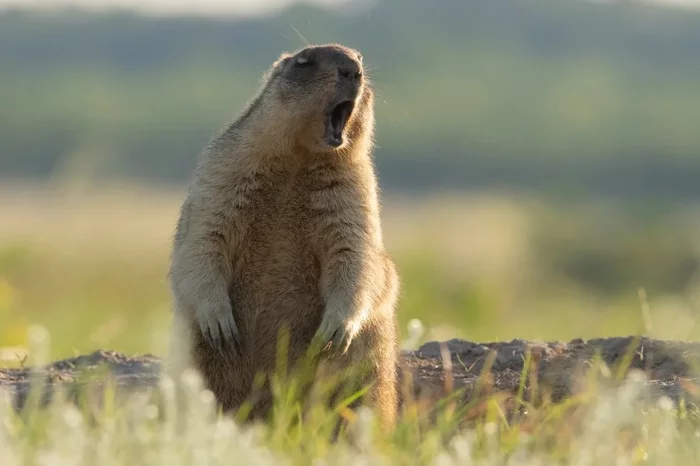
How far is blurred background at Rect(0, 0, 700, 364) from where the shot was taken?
1275 centimetres

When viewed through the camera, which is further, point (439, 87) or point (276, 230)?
point (439, 87)

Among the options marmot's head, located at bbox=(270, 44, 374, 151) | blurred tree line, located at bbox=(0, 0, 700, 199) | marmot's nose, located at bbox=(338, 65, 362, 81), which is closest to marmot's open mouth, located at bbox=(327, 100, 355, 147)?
marmot's head, located at bbox=(270, 44, 374, 151)

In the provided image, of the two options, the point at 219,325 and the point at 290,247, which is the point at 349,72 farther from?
the point at 219,325

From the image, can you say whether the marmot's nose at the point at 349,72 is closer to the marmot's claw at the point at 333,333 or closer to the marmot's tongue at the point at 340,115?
the marmot's tongue at the point at 340,115

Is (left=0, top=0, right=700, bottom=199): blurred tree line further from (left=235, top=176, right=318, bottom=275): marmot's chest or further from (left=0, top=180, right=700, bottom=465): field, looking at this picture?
(left=235, top=176, right=318, bottom=275): marmot's chest

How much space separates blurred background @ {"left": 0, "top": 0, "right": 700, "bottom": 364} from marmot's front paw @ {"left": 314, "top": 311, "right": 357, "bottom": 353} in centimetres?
113

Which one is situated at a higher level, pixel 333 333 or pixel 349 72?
pixel 349 72

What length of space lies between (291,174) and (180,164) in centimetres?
5924

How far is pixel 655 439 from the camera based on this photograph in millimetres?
4062

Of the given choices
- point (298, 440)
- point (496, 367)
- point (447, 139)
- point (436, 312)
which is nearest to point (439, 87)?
point (447, 139)

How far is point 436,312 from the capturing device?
13477 mm

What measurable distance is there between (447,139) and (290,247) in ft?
259

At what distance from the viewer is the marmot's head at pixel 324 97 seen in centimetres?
563

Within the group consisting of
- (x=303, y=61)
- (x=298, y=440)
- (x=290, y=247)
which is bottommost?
(x=298, y=440)
